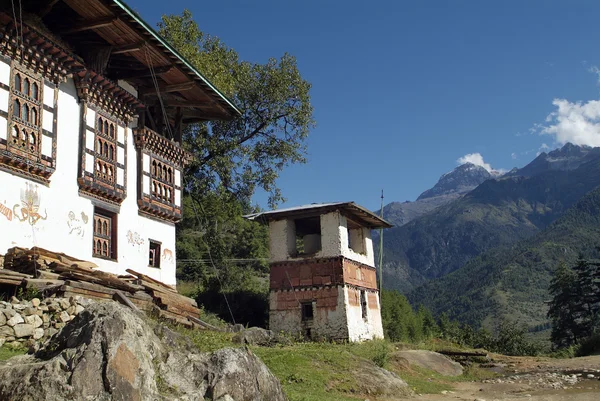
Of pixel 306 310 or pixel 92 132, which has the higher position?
pixel 92 132

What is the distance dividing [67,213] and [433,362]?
18.2m

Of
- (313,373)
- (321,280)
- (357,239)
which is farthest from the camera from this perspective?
(357,239)

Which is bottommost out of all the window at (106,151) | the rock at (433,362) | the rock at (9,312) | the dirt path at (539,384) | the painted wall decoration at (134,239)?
the dirt path at (539,384)

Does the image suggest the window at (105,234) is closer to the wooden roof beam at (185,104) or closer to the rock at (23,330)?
the rock at (23,330)

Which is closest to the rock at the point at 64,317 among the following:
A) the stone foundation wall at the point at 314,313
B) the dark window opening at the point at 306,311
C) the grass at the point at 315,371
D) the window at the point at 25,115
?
the grass at the point at 315,371

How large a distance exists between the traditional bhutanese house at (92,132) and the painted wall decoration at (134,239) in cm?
4

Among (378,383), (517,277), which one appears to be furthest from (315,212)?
(517,277)

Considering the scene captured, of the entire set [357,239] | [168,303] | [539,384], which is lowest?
[539,384]

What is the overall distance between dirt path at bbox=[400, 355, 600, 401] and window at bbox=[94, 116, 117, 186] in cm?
1281

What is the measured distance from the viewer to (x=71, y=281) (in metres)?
15.6

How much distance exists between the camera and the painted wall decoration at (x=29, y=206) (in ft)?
54.3

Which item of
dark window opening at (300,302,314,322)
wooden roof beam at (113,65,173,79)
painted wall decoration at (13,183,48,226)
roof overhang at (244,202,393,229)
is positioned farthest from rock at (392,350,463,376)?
painted wall decoration at (13,183,48,226)

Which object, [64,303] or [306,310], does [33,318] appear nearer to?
[64,303]

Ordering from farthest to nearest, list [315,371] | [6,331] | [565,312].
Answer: [565,312] < [315,371] < [6,331]
